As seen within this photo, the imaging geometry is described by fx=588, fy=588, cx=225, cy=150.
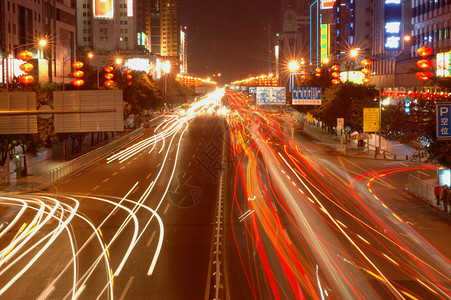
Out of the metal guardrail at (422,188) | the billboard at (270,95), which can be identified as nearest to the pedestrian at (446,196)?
the metal guardrail at (422,188)

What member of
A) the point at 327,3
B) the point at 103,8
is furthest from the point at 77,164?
the point at 327,3

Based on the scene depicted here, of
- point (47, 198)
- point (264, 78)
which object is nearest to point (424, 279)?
point (47, 198)

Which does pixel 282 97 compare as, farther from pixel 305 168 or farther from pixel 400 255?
pixel 400 255

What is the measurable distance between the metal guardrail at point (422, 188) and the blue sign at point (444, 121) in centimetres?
781

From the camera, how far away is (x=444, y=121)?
25250 millimetres

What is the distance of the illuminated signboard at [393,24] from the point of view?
87.6m

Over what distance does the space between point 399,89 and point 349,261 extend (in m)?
70.2

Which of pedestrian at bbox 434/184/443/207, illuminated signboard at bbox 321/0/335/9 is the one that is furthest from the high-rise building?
illuminated signboard at bbox 321/0/335/9

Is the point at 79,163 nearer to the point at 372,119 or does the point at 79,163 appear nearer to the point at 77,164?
the point at 77,164

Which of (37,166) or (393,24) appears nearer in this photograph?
(37,166)

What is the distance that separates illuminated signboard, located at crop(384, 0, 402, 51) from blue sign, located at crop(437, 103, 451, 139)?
66.6m

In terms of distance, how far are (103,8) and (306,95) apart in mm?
134068

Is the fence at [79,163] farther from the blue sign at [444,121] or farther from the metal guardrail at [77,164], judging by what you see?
the blue sign at [444,121]

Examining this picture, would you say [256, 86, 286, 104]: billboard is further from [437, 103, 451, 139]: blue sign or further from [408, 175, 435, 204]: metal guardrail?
[437, 103, 451, 139]: blue sign
